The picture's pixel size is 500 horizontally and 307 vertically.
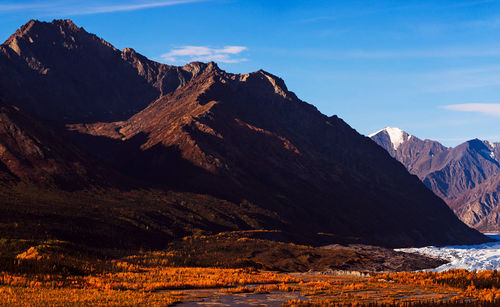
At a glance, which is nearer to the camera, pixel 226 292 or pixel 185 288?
pixel 226 292

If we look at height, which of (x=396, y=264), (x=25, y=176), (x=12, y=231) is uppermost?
(x=25, y=176)

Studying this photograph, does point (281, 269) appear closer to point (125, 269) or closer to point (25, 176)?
point (125, 269)

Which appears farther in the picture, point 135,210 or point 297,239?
point 297,239

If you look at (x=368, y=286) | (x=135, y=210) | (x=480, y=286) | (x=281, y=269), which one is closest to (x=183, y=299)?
(x=368, y=286)

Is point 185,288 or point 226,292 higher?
point 185,288

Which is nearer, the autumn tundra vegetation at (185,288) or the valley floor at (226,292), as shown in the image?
the valley floor at (226,292)

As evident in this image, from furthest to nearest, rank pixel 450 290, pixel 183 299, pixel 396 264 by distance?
pixel 396 264
pixel 450 290
pixel 183 299

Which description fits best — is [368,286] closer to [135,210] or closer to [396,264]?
[396,264]

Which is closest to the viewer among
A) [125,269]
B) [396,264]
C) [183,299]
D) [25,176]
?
[183,299]

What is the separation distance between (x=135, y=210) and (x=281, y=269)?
217 feet

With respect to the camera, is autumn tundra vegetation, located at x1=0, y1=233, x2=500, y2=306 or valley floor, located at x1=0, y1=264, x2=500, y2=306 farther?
autumn tundra vegetation, located at x1=0, y1=233, x2=500, y2=306

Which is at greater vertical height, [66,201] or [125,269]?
[66,201]

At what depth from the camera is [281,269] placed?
434 ft

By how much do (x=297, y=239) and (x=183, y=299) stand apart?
473 feet
